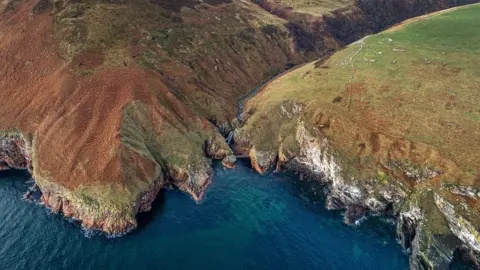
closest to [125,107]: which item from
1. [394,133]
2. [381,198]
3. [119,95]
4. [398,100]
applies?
[119,95]

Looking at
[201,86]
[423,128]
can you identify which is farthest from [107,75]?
[423,128]

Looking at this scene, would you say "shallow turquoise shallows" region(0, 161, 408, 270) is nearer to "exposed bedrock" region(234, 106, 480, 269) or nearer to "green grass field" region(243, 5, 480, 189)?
"exposed bedrock" region(234, 106, 480, 269)

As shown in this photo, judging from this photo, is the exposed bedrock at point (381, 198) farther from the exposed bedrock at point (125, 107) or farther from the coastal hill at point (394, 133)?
the exposed bedrock at point (125, 107)

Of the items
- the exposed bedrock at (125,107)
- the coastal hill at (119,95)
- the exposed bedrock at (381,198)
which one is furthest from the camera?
the coastal hill at (119,95)

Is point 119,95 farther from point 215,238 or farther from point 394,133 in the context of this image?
point 394,133

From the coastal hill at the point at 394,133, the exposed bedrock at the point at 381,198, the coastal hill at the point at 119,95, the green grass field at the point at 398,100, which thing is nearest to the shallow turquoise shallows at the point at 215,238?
the exposed bedrock at the point at 381,198

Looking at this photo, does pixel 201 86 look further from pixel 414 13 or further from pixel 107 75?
pixel 414 13
